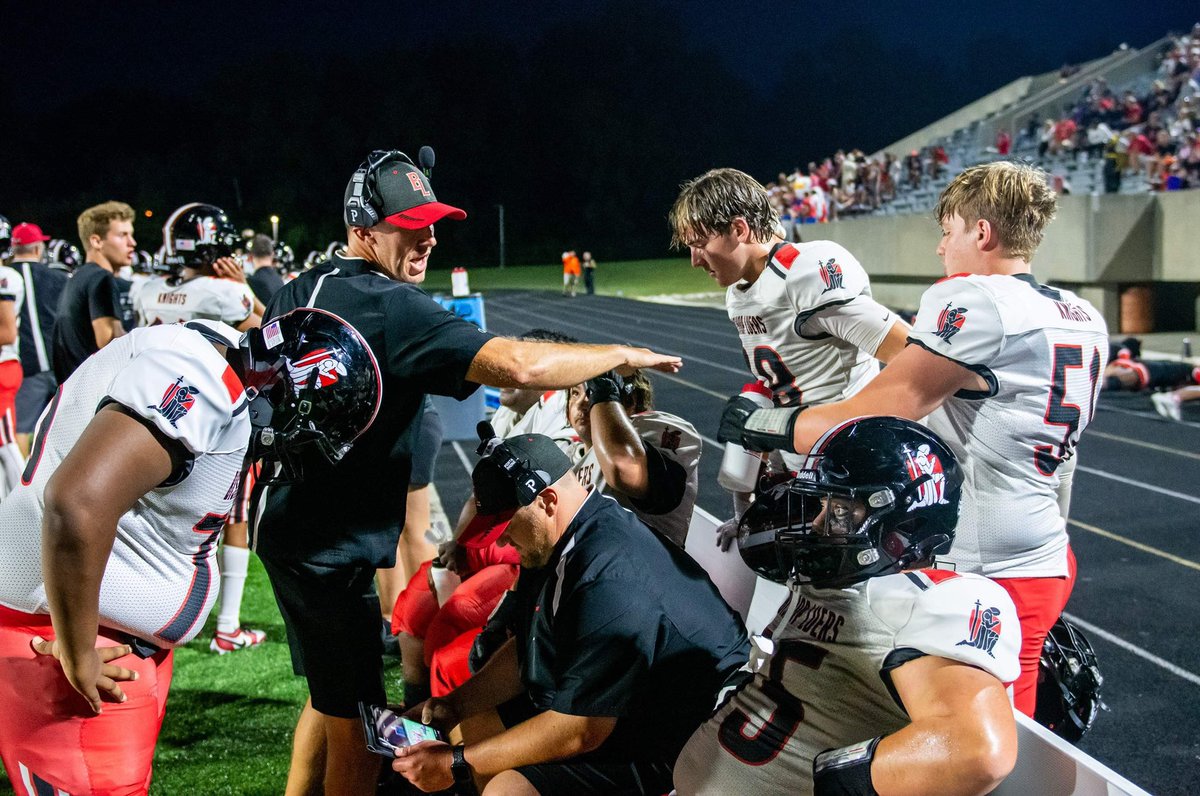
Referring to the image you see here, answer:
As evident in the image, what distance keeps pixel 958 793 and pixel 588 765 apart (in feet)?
3.63

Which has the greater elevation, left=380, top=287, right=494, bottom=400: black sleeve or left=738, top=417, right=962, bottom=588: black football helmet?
left=380, top=287, right=494, bottom=400: black sleeve

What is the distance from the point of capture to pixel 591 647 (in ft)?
7.95

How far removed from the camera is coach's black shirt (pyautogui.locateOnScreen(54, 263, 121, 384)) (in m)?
6.08

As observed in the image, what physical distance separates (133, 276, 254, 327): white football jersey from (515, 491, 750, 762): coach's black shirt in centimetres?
288

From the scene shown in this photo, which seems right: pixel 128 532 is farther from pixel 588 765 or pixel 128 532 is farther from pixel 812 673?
pixel 812 673

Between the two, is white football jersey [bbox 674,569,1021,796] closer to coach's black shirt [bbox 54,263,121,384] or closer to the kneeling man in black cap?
the kneeling man in black cap

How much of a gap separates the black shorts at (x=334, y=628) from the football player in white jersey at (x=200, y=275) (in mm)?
2454

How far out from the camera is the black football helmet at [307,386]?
214cm

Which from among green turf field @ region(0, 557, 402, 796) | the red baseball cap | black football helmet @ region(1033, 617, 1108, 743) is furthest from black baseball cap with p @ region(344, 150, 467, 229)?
the red baseball cap

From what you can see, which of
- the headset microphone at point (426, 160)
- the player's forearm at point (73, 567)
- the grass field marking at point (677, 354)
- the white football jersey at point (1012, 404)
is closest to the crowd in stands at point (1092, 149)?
the grass field marking at point (677, 354)

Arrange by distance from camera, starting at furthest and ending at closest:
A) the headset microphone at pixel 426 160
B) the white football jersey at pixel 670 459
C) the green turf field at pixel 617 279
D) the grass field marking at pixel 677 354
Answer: the green turf field at pixel 617 279
the grass field marking at pixel 677 354
the white football jersey at pixel 670 459
the headset microphone at pixel 426 160

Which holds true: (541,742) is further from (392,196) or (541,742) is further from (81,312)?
(81,312)

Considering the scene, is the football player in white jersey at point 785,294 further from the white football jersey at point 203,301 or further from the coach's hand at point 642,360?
the white football jersey at point 203,301

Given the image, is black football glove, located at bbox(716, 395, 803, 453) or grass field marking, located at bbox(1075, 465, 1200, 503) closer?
black football glove, located at bbox(716, 395, 803, 453)
